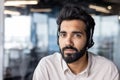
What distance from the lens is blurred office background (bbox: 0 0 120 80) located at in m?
4.44

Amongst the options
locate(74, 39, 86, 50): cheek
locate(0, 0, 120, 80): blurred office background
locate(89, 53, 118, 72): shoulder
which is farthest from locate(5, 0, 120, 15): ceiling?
locate(74, 39, 86, 50): cheek

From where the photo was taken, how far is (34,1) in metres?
4.61

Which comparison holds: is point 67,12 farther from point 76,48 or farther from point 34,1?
point 34,1

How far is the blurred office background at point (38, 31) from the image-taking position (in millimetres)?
4438

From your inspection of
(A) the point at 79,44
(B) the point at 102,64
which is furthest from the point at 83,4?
(A) the point at 79,44

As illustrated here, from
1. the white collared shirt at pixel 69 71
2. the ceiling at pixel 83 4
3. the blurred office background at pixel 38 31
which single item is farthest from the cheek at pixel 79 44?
the blurred office background at pixel 38 31

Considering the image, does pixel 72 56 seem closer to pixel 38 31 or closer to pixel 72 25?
pixel 72 25

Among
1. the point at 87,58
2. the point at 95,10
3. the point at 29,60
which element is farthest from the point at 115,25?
the point at 87,58

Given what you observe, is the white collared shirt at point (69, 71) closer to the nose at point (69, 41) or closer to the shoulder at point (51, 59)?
the shoulder at point (51, 59)

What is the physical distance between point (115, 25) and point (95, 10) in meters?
0.41

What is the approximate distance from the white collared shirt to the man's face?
0.10 meters

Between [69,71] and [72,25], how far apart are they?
209 millimetres

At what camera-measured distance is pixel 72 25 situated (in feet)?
4.42

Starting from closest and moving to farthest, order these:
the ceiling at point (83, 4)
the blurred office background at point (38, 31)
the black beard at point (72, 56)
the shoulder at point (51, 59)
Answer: the black beard at point (72, 56) < the shoulder at point (51, 59) < the ceiling at point (83, 4) < the blurred office background at point (38, 31)
